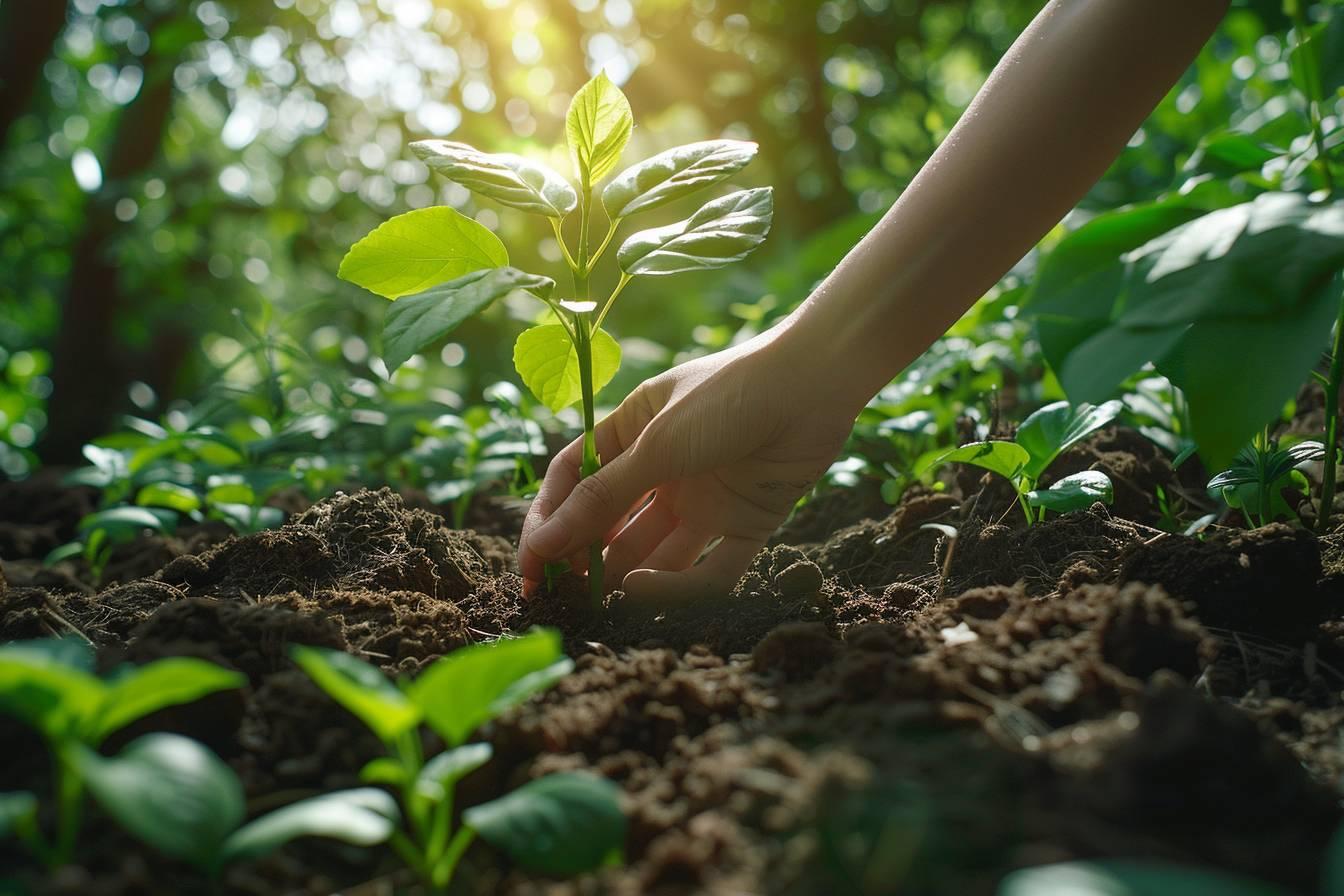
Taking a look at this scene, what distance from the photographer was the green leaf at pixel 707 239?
1.21 meters

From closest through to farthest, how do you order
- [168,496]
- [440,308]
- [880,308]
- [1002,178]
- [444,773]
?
1. [444,773]
2. [440,308]
3. [1002,178]
4. [880,308]
5. [168,496]

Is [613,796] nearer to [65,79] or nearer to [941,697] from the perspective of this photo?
[941,697]

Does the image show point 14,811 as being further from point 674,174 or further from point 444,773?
point 674,174

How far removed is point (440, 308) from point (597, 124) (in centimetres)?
44

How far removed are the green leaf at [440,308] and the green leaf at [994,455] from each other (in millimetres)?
664

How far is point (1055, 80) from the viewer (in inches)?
49.9

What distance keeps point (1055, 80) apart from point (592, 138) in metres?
0.66

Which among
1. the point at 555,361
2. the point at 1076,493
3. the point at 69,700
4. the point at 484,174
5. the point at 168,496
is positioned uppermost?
the point at 484,174

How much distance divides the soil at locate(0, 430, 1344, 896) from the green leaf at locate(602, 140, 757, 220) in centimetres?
61

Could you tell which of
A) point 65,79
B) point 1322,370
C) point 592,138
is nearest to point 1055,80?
point 592,138

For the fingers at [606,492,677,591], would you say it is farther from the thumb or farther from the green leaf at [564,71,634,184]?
the green leaf at [564,71,634,184]

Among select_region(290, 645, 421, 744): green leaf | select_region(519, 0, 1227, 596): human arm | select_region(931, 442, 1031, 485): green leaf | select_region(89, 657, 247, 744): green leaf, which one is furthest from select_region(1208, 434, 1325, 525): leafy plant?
select_region(89, 657, 247, 744): green leaf

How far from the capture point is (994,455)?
139cm

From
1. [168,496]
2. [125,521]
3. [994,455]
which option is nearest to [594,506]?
[994,455]
